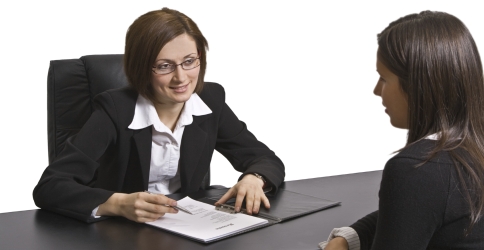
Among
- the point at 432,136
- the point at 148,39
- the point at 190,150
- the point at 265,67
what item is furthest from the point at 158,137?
the point at 265,67

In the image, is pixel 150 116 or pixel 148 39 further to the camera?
pixel 150 116

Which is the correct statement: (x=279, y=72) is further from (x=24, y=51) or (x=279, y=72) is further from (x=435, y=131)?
(x=435, y=131)

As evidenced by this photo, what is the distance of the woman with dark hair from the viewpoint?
1435mm

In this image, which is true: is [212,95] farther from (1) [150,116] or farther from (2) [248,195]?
(2) [248,195]

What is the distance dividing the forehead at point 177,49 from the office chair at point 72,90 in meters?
0.43

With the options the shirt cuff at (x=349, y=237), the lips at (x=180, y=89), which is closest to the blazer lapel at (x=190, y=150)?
the lips at (x=180, y=89)

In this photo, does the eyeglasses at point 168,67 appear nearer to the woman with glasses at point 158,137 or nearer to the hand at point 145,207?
the woman with glasses at point 158,137

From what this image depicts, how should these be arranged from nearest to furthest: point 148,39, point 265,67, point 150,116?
1. point 148,39
2. point 150,116
3. point 265,67

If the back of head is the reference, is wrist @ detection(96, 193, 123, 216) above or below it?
below

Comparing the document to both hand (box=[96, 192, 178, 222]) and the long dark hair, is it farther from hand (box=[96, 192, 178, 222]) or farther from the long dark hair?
the long dark hair

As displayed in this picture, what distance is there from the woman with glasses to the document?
92mm

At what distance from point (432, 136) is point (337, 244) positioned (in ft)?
1.30

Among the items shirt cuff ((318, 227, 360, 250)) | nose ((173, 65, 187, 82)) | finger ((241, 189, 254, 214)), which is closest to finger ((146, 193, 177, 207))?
finger ((241, 189, 254, 214))

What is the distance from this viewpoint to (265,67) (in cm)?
472
